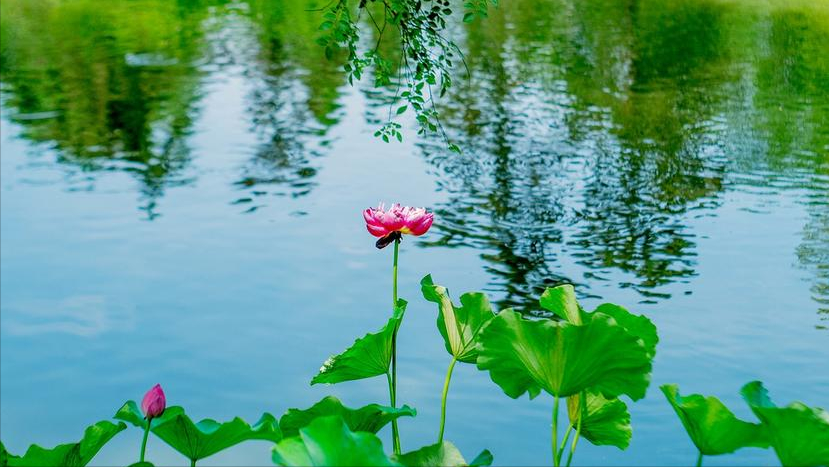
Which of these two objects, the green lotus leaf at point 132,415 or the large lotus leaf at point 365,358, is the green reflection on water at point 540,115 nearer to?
the large lotus leaf at point 365,358

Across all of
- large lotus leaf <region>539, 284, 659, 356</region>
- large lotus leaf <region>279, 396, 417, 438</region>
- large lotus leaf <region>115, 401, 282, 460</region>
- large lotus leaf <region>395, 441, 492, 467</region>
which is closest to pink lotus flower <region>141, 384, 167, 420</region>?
large lotus leaf <region>115, 401, 282, 460</region>

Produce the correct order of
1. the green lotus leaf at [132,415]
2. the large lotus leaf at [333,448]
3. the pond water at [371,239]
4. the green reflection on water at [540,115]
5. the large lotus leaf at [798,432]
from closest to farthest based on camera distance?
the large lotus leaf at [333,448] < the large lotus leaf at [798,432] < the green lotus leaf at [132,415] < the pond water at [371,239] < the green reflection on water at [540,115]

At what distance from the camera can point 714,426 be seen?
5.10 feet

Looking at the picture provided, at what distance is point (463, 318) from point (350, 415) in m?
0.31

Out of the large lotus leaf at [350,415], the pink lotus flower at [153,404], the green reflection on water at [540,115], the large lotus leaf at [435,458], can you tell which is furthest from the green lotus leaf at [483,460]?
the green reflection on water at [540,115]

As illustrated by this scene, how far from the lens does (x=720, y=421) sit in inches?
60.7

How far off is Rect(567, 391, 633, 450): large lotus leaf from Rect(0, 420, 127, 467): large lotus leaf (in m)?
0.74

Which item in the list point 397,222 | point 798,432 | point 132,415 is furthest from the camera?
point 397,222

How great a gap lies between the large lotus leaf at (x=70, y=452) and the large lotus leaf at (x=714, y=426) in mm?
828

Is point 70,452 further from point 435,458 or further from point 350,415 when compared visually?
point 435,458

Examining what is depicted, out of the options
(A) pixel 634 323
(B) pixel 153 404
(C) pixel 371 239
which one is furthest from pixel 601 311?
(C) pixel 371 239

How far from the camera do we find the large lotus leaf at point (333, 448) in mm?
1284

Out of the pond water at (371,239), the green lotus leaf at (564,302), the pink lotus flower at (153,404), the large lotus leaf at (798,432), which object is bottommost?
the pond water at (371,239)

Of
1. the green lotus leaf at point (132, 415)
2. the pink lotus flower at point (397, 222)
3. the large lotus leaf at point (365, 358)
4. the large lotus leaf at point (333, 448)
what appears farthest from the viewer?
the pink lotus flower at point (397, 222)
